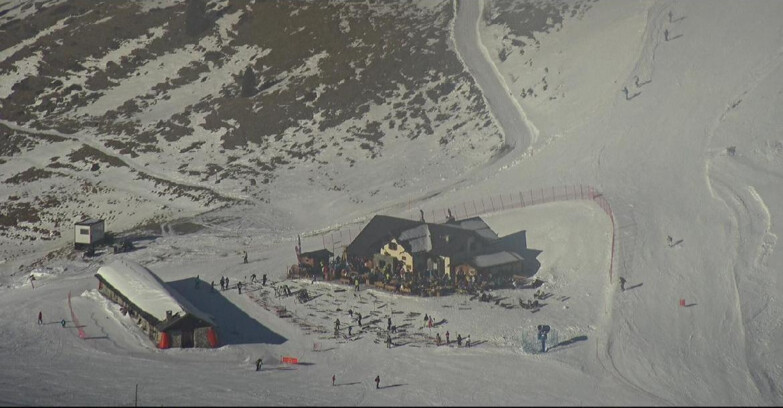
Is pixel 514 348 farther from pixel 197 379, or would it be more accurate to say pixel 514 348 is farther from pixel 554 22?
pixel 554 22

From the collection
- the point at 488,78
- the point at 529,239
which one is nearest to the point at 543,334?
the point at 529,239

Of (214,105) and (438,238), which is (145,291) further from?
(214,105)

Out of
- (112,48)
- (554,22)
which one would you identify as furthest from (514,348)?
(112,48)

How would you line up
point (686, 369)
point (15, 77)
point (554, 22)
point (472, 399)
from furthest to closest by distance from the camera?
point (15, 77)
point (554, 22)
point (686, 369)
point (472, 399)

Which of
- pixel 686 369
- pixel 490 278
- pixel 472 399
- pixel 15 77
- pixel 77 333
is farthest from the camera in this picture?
pixel 15 77

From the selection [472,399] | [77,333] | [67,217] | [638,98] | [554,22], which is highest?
[554,22]

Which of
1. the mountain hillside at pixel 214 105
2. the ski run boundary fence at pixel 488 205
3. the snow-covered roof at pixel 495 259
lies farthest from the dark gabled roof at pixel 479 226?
the mountain hillside at pixel 214 105

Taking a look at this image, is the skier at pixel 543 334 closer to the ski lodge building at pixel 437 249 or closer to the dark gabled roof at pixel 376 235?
the ski lodge building at pixel 437 249
